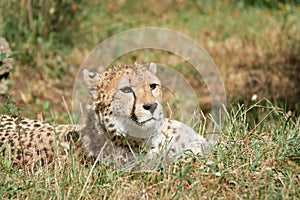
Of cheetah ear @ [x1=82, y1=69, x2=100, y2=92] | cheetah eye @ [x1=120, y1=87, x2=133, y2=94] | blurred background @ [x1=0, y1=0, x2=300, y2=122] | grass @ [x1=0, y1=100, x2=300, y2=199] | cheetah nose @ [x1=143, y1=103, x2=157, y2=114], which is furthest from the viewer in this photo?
blurred background @ [x1=0, y1=0, x2=300, y2=122]

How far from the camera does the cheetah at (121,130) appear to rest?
3.71 meters

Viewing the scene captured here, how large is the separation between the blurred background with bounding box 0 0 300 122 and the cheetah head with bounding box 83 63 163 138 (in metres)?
2.03

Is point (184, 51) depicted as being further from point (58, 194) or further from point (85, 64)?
point (58, 194)

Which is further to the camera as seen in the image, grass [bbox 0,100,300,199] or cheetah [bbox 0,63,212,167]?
cheetah [bbox 0,63,212,167]

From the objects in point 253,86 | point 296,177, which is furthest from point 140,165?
point 253,86

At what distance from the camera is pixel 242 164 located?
3.50 m

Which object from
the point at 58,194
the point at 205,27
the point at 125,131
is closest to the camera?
the point at 58,194

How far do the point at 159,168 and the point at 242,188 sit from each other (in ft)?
1.65

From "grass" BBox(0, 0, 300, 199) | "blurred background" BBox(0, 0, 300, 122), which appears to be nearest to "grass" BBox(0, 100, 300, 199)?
"grass" BBox(0, 0, 300, 199)

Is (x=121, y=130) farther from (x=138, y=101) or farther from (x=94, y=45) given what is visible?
(x=94, y=45)

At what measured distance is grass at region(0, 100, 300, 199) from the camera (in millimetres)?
3281

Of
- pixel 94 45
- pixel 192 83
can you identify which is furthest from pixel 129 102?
pixel 94 45

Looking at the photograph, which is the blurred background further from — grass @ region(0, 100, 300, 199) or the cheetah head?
grass @ region(0, 100, 300, 199)

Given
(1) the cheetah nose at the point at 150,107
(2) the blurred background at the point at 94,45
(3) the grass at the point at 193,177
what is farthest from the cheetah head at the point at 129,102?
(2) the blurred background at the point at 94,45
